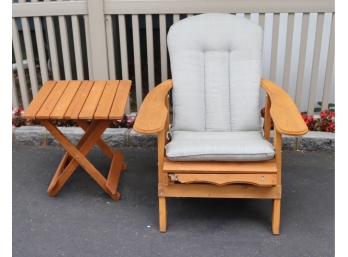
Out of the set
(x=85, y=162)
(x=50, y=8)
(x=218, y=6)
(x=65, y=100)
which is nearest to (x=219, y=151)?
(x=85, y=162)

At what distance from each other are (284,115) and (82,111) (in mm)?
1246

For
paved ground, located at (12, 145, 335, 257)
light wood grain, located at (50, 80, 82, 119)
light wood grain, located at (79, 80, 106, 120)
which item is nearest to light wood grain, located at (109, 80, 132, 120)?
light wood grain, located at (79, 80, 106, 120)

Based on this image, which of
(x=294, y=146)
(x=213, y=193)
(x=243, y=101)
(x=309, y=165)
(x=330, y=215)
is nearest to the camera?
(x=213, y=193)

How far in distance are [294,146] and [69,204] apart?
193 centimetres

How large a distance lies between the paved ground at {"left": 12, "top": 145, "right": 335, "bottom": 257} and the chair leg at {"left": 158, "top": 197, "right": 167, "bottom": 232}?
0.05m

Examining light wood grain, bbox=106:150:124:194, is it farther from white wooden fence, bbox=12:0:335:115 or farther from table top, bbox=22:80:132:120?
white wooden fence, bbox=12:0:335:115

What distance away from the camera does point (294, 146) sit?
371cm

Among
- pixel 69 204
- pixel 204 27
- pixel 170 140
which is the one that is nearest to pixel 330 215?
pixel 170 140

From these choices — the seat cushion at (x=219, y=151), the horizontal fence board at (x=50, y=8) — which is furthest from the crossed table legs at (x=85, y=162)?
the horizontal fence board at (x=50, y=8)

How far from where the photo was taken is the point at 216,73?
10.00 ft

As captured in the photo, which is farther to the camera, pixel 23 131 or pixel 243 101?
pixel 23 131

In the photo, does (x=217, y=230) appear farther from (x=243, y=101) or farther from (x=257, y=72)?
(x=257, y=72)

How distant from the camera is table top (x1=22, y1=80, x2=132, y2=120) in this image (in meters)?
2.72

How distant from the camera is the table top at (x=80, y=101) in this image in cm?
272
